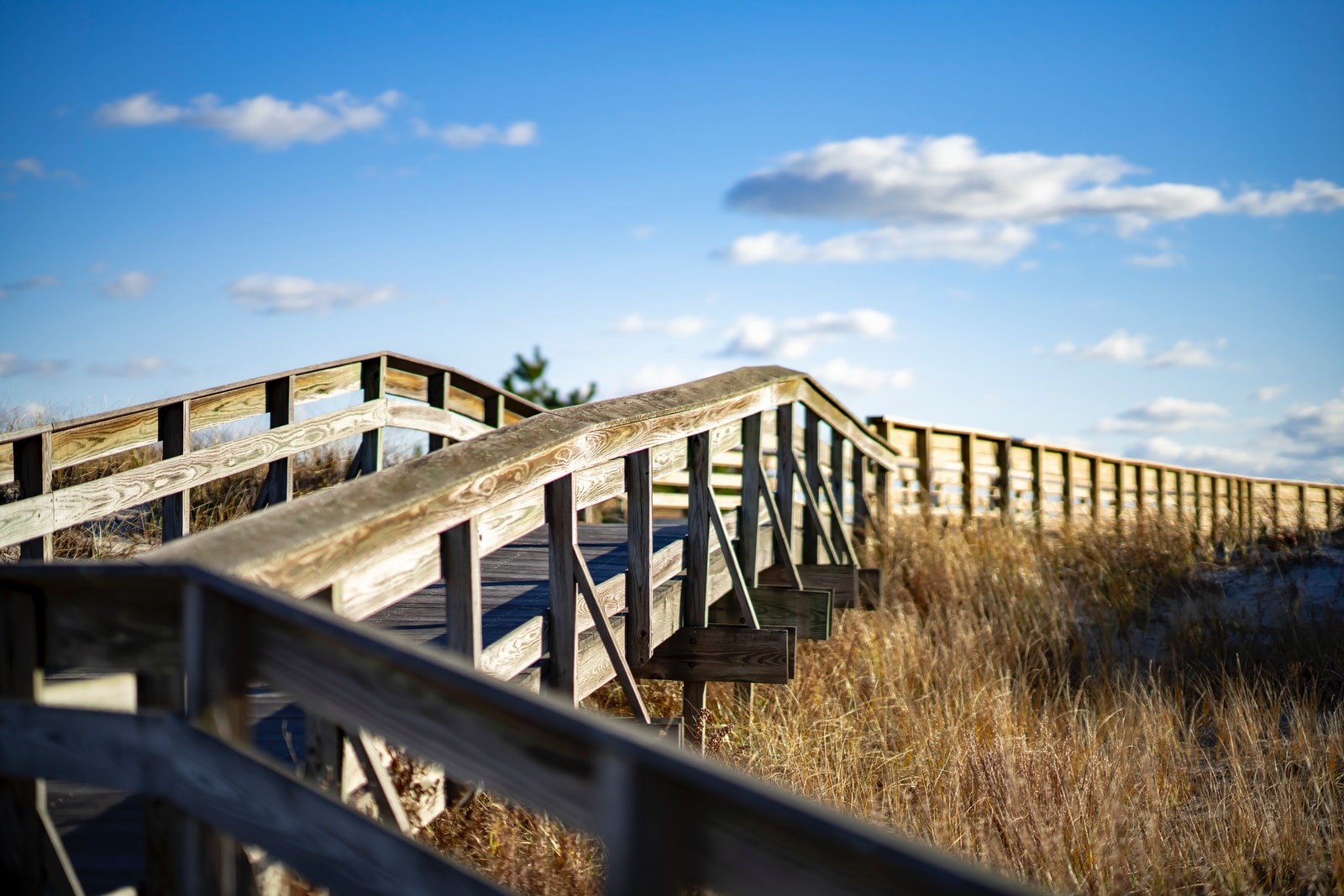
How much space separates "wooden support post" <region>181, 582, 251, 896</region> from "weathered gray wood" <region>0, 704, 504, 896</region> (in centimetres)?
4

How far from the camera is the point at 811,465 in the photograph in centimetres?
799

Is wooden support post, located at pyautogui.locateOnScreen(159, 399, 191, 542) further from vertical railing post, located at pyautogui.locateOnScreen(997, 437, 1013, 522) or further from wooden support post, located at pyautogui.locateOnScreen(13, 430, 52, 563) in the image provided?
vertical railing post, located at pyautogui.locateOnScreen(997, 437, 1013, 522)

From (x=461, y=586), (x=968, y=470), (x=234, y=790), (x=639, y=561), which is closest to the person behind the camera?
(x=234, y=790)

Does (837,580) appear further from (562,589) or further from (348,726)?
(348,726)

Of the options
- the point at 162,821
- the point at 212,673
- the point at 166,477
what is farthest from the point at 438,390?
the point at 212,673

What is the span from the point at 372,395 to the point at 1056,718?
493cm

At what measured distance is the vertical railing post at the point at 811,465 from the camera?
26.1ft

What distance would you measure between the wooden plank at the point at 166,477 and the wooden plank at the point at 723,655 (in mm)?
2717

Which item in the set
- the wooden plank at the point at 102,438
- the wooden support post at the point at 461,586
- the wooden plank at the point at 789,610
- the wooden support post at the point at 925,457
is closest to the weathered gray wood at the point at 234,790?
the wooden support post at the point at 461,586

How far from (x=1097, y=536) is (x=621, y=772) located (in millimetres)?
9812

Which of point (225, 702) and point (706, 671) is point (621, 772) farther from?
point (706, 671)

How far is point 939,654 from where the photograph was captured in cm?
721

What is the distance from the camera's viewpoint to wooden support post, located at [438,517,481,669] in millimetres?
3029

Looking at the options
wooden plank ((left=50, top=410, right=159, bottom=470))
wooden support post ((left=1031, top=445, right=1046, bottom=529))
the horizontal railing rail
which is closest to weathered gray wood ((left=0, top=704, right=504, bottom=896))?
the horizontal railing rail
